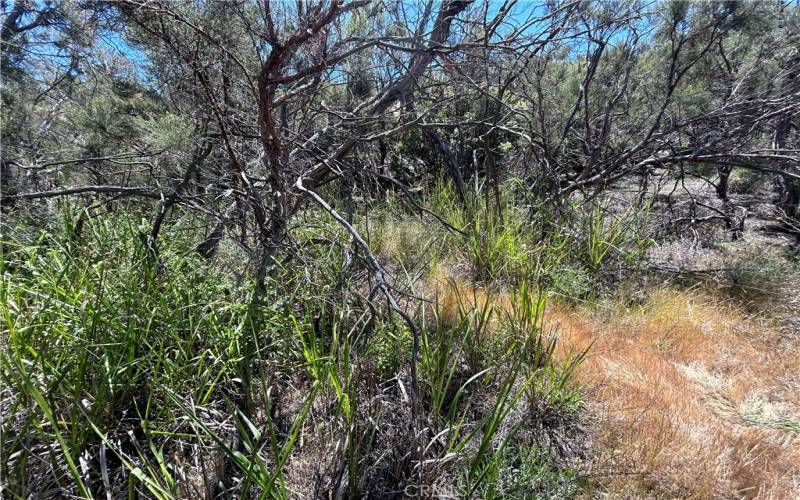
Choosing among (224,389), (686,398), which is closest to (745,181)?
(686,398)

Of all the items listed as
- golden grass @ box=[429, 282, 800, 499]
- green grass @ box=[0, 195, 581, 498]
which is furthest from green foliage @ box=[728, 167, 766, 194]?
green grass @ box=[0, 195, 581, 498]

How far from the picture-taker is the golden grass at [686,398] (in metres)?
1.42

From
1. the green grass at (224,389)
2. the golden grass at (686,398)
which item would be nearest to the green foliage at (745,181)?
the golden grass at (686,398)

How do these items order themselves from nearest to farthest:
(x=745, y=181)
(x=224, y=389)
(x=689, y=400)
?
(x=224, y=389)
(x=689, y=400)
(x=745, y=181)

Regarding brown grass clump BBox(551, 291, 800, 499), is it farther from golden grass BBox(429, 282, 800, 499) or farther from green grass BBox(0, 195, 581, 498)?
green grass BBox(0, 195, 581, 498)

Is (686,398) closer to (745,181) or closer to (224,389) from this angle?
(224,389)

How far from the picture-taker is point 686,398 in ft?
6.19

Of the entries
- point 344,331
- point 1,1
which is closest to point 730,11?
point 344,331

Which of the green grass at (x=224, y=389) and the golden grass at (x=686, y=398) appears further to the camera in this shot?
the golden grass at (x=686, y=398)

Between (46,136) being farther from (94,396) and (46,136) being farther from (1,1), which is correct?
(94,396)

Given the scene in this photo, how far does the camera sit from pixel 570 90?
509 centimetres

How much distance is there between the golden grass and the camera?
1.42m

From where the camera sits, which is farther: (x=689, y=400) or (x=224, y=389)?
(x=689, y=400)

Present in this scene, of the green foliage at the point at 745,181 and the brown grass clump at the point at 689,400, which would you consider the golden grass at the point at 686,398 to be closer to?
the brown grass clump at the point at 689,400
